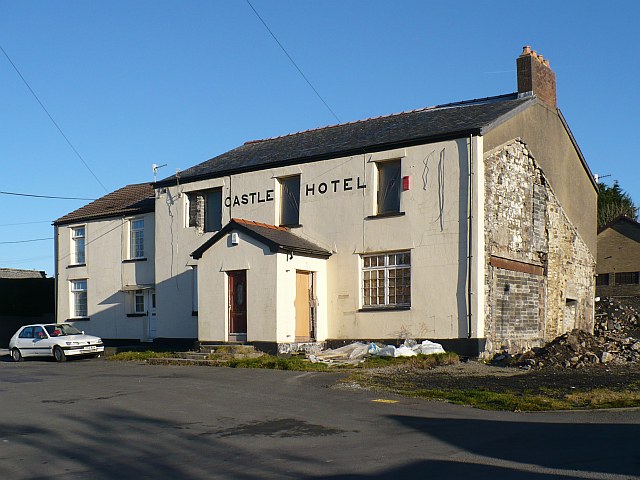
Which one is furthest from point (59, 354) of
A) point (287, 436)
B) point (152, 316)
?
point (287, 436)

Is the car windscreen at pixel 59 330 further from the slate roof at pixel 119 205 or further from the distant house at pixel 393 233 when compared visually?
the slate roof at pixel 119 205

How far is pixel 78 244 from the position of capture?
3412 centimetres

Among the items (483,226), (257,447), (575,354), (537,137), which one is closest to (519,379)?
(575,354)

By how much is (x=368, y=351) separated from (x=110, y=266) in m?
14.7

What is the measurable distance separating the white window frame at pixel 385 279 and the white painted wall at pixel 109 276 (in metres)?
10.4

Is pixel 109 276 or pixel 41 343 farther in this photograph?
pixel 109 276

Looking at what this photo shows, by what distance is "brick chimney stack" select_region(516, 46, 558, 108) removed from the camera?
2591 centimetres

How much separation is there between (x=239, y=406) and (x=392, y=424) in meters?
3.23

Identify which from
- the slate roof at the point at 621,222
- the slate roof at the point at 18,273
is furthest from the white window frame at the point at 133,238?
the slate roof at the point at 621,222

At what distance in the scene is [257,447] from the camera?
990 centimetres

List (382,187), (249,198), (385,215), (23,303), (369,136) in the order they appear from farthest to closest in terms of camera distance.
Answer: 1. (23,303)
2. (249,198)
3. (369,136)
4. (382,187)
5. (385,215)

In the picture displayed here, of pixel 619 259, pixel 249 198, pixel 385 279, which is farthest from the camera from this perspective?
pixel 619 259

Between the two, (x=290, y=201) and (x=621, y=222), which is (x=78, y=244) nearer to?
(x=290, y=201)

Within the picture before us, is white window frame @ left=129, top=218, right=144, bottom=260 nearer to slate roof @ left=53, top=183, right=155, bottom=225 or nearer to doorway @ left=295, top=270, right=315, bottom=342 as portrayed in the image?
slate roof @ left=53, top=183, right=155, bottom=225
